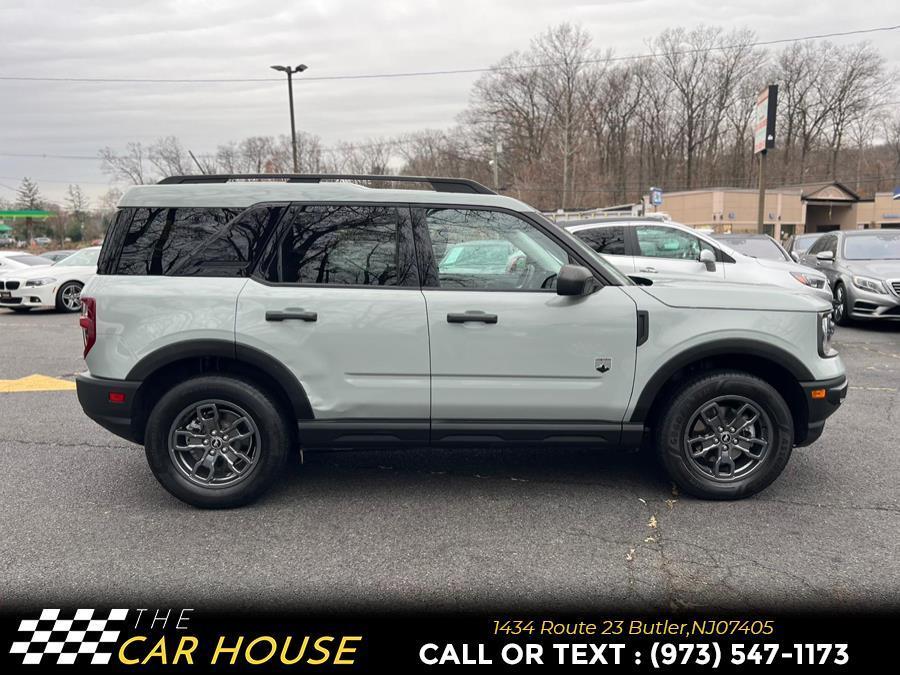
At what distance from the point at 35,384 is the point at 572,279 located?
6673mm

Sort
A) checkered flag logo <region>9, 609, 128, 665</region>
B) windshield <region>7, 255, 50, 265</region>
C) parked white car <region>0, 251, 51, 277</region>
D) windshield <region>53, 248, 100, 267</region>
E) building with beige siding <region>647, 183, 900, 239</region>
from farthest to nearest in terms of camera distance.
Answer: building with beige siding <region>647, 183, 900, 239</region>
windshield <region>7, 255, 50, 265</region>
parked white car <region>0, 251, 51, 277</region>
windshield <region>53, 248, 100, 267</region>
checkered flag logo <region>9, 609, 128, 665</region>

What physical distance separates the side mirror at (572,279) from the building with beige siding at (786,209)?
4147cm

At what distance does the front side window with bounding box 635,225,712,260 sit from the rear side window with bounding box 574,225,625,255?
10.8 inches

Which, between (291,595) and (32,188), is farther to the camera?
(32,188)

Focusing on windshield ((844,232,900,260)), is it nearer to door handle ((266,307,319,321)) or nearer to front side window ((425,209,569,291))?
front side window ((425,209,569,291))

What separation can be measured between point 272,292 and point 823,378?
3.30m

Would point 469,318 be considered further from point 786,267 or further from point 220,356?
point 786,267

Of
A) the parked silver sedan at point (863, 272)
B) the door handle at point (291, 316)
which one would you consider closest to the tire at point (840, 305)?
the parked silver sedan at point (863, 272)

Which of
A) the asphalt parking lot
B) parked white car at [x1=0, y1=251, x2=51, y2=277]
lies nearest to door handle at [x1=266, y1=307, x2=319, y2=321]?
the asphalt parking lot

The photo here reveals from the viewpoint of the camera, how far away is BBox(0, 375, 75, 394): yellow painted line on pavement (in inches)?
288

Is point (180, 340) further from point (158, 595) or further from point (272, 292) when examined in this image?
point (158, 595)

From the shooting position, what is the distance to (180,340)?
3.83m

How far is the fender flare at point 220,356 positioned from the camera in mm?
3826

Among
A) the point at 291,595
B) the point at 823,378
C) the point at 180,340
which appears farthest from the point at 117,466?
the point at 823,378
